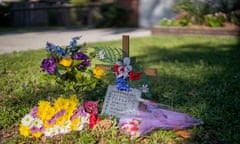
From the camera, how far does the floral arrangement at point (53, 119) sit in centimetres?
260

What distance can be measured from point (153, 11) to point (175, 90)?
490 inches

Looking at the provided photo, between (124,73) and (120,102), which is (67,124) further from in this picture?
(124,73)

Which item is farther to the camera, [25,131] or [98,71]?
[98,71]

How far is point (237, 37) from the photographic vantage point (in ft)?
33.4

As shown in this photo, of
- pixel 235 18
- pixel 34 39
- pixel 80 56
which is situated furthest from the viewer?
pixel 235 18

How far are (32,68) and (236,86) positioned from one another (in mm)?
3187

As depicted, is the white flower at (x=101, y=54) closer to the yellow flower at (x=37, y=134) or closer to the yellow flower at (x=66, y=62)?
the yellow flower at (x=66, y=62)

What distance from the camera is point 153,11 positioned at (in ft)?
52.4

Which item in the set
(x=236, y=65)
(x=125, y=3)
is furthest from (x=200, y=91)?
(x=125, y=3)

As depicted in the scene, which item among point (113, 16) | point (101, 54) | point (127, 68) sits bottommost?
point (127, 68)

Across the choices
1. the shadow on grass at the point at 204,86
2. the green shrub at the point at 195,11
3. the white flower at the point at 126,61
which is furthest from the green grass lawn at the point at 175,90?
the green shrub at the point at 195,11

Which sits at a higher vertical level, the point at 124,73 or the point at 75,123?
the point at 124,73

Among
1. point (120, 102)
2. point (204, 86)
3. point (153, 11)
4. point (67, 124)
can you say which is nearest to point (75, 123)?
point (67, 124)

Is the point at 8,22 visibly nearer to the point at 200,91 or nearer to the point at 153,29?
the point at 153,29
